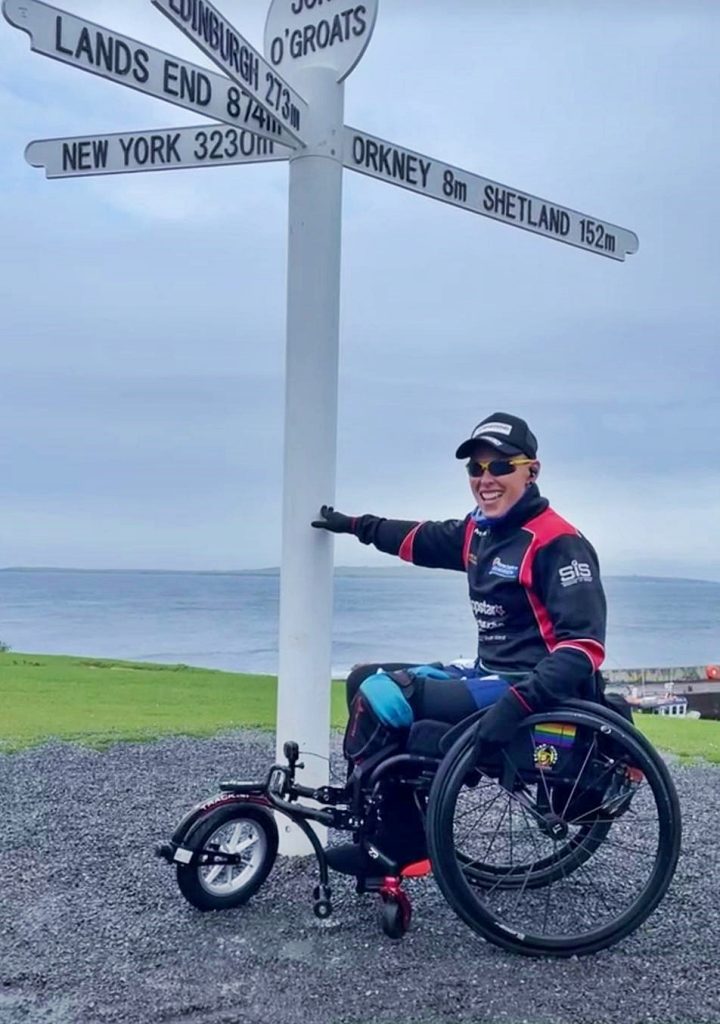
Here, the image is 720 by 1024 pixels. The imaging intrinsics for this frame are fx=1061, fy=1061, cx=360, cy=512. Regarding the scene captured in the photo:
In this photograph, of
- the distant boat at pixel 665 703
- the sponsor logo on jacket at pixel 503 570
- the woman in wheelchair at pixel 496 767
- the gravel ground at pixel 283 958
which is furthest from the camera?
the distant boat at pixel 665 703

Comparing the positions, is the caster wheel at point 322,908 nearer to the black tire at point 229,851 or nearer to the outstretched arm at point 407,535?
the black tire at point 229,851

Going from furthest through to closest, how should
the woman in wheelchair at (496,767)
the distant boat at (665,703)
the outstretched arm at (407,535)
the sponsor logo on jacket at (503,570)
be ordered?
the distant boat at (665,703) → the outstretched arm at (407,535) → the sponsor logo on jacket at (503,570) → the woman in wheelchair at (496,767)

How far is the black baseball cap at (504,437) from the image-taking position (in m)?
3.76

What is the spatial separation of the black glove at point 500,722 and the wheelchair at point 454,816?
3cm

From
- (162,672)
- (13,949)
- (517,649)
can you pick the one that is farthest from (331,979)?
(162,672)

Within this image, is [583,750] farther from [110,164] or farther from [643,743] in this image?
[110,164]

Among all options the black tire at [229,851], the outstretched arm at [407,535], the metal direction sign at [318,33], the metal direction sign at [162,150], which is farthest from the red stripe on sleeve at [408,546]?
the metal direction sign at [318,33]

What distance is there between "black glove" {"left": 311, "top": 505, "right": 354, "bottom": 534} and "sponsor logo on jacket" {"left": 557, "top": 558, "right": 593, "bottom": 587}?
0.99m

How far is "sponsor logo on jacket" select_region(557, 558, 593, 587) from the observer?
3.48m

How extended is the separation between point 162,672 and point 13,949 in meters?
9.46

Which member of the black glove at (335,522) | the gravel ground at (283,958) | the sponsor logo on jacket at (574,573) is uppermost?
the black glove at (335,522)

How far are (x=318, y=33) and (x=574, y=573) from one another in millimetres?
2503

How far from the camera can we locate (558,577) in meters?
3.49

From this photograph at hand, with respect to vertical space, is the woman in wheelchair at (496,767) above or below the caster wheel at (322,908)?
above
